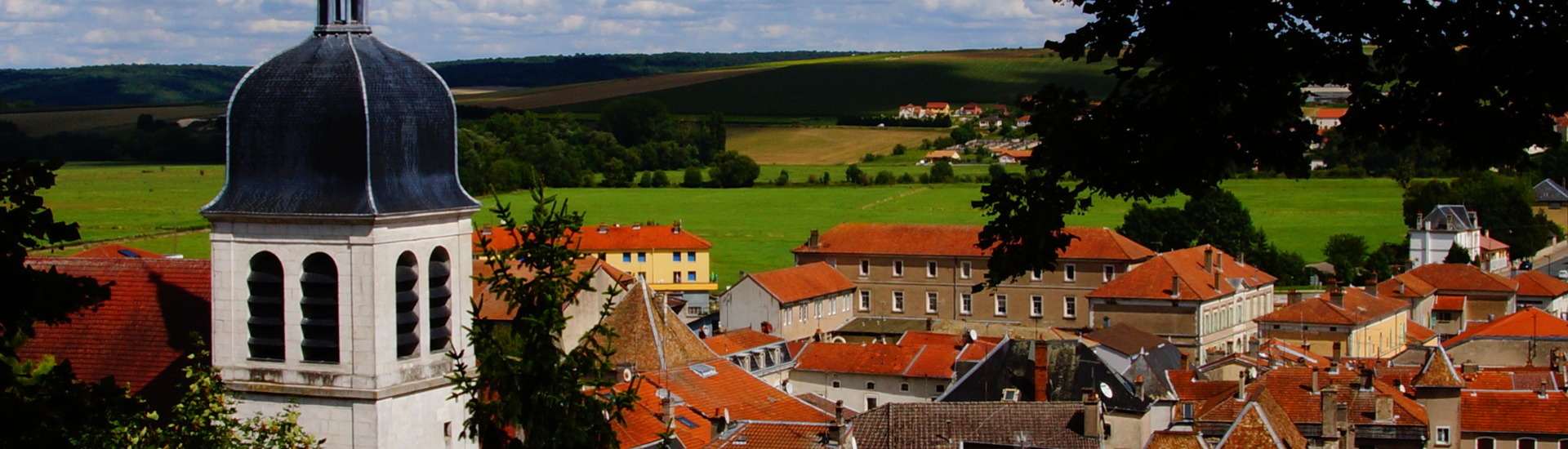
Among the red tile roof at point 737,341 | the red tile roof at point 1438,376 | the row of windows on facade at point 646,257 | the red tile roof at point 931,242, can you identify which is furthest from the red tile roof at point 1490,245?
the red tile roof at point 1438,376

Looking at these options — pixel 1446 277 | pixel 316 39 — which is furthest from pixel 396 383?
pixel 1446 277

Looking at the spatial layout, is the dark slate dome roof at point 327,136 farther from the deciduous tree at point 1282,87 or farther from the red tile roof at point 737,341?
the red tile roof at point 737,341

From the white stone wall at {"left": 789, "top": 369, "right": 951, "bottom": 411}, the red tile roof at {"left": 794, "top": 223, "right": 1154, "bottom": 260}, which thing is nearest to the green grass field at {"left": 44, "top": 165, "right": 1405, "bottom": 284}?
the red tile roof at {"left": 794, "top": 223, "right": 1154, "bottom": 260}

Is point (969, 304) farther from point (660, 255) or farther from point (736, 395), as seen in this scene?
point (736, 395)

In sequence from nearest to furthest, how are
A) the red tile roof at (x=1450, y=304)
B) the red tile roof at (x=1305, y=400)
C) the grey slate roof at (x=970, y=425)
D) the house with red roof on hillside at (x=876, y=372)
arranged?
the grey slate roof at (x=970, y=425), the red tile roof at (x=1305, y=400), the house with red roof on hillside at (x=876, y=372), the red tile roof at (x=1450, y=304)

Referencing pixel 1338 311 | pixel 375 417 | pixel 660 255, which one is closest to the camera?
pixel 375 417

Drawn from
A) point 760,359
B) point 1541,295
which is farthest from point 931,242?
point 1541,295
